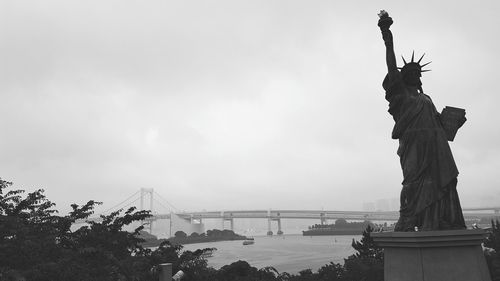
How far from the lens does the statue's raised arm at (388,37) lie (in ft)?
16.8

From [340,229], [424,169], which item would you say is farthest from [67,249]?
[340,229]

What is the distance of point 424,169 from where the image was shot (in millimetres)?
4750

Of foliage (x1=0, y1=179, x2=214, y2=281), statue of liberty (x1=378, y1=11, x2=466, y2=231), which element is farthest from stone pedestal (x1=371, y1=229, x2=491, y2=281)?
foliage (x1=0, y1=179, x2=214, y2=281)

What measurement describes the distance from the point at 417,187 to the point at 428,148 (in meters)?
0.54

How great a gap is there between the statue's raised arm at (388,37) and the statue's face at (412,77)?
12.5 inches

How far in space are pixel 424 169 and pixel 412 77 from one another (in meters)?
1.42

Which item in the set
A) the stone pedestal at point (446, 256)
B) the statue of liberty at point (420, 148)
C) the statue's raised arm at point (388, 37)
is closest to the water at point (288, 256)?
the statue of liberty at point (420, 148)

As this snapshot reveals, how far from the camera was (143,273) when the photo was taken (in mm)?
10312

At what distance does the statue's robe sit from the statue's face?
20cm

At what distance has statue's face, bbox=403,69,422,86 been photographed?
5.29 m

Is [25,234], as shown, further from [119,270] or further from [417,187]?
[417,187]

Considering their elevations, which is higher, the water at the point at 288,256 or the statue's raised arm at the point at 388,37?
the statue's raised arm at the point at 388,37

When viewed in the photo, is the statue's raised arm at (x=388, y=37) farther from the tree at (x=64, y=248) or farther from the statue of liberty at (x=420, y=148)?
the tree at (x=64, y=248)

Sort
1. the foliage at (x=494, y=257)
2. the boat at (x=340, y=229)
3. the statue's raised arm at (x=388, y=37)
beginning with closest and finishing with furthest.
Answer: the statue's raised arm at (x=388, y=37) < the foliage at (x=494, y=257) < the boat at (x=340, y=229)
